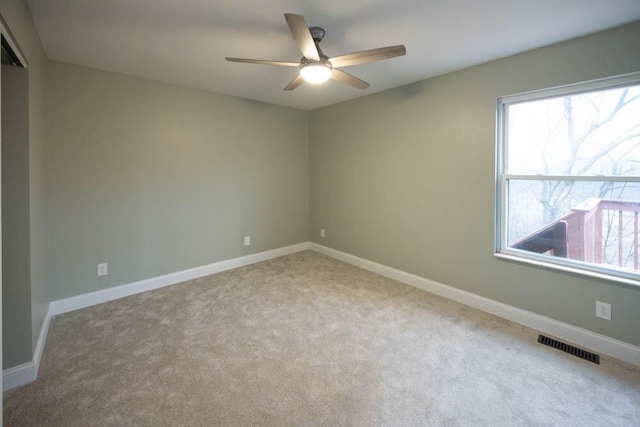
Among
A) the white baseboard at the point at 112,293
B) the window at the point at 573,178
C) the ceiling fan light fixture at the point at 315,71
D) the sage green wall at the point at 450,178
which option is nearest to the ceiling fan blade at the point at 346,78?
the ceiling fan light fixture at the point at 315,71

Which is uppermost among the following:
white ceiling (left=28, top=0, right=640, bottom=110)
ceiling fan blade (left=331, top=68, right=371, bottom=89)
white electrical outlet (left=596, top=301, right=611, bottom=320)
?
white ceiling (left=28, top=0, right=640, bottom=110)

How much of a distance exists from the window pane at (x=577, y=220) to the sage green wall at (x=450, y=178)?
209mm

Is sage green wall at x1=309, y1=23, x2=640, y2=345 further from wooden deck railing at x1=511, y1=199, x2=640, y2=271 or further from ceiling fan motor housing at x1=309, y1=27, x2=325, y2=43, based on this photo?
ceiling fan motor housing at x1=309, y1=27, x2=325, y2=43

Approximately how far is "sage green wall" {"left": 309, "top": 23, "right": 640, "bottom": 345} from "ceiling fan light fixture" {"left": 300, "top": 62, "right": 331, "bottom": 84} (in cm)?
91

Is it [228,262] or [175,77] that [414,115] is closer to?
[175,77]

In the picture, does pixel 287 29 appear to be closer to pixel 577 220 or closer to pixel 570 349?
pixel 577 220

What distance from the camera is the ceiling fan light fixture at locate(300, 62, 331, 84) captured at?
1982 millimetres

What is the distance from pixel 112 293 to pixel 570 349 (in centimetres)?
423

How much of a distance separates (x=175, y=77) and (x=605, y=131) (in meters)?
3.96

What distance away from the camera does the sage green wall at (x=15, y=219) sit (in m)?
1.74

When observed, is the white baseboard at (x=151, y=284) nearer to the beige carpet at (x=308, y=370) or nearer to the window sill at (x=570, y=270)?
the beige carpet at (x=308, y=370)

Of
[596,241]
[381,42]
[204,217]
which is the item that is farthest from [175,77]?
[596,241]

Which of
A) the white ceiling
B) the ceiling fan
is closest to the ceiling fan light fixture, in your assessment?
the ceiling fan

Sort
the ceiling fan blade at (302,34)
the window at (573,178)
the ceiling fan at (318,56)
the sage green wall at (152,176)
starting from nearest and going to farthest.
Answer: the ceiling fan blade at (302,34), the ceiling fan at (318,56), the window at (573,178), the sage green wall at (152,176)
